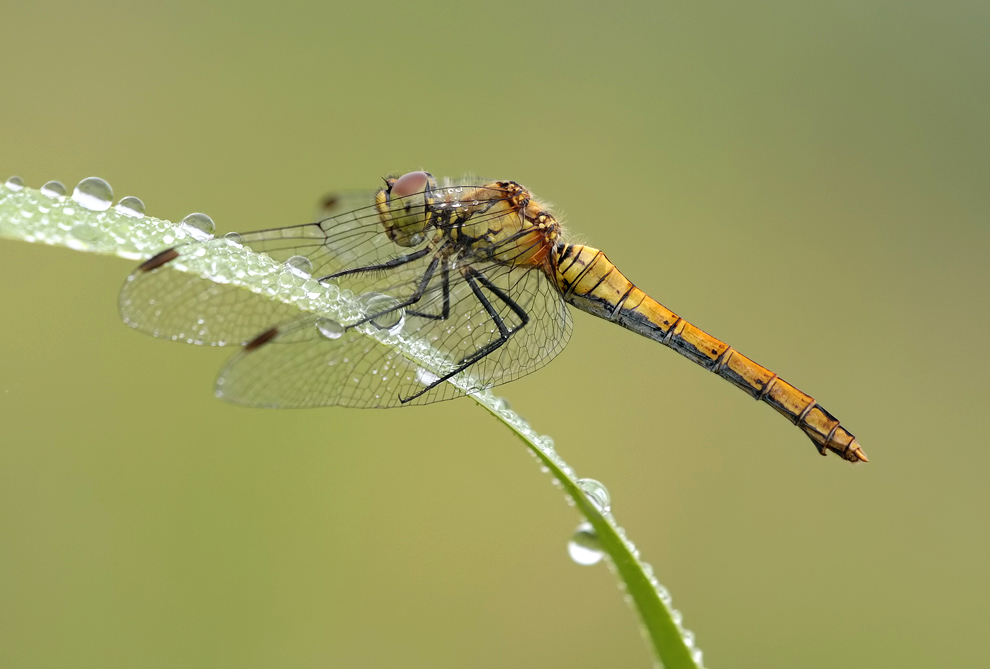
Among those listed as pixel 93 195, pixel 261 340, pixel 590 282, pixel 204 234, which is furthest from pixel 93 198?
pixel 590 282

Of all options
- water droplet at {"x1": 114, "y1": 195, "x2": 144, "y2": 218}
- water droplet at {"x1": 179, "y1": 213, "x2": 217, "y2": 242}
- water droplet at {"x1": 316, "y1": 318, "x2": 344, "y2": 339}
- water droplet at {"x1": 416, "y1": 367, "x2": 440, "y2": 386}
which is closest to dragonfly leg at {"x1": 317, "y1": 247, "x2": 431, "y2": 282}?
water droplet at {"x1": 316, "y1": 318, "x2": 344, "y2": 339}

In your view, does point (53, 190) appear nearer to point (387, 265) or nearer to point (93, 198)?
point (93, 198)

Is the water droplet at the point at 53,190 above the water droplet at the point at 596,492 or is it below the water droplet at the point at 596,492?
above

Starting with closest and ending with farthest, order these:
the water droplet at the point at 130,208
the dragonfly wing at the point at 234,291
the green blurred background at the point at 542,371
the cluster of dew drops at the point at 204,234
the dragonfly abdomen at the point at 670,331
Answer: the cluster of dew drops at the point at 204,234, the water droplet at the point at 130,208, the dragonfly wing at the point at 234,291, the dragonfly abdomen at the point at 670,331, the green blurred background at the point at 542,371

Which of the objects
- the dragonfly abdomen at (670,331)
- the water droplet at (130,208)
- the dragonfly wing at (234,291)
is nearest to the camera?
the water droplet at (130,208)

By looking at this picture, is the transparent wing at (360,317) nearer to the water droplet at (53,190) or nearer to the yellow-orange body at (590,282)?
the yellow-orange body at (590,282)

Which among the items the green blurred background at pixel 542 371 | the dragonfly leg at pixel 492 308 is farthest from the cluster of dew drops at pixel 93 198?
the green blurred background at pixel 542 371

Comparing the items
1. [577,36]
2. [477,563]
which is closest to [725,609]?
[477,563]

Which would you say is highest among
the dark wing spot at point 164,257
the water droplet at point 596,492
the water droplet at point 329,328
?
the water droplet at point 329,328
